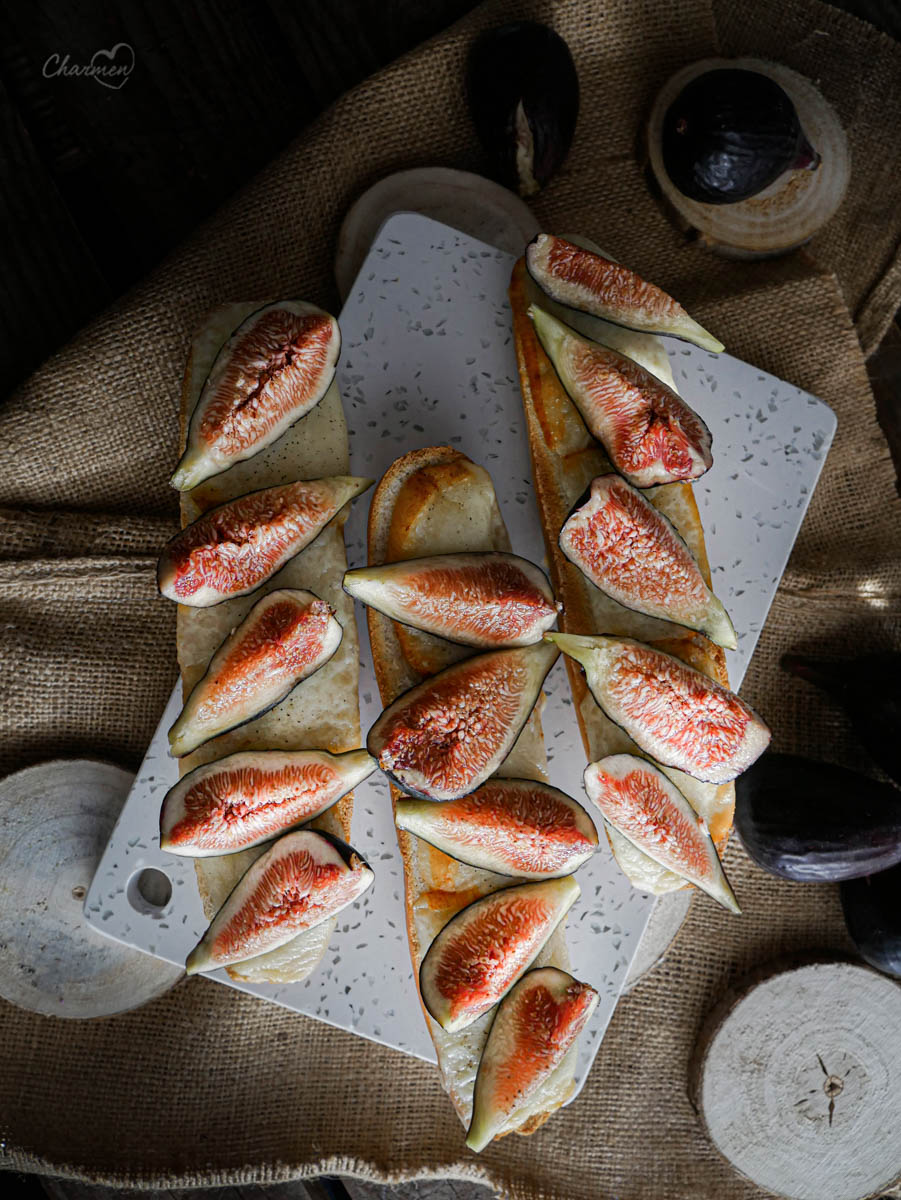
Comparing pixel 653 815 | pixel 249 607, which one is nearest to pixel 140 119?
pixel 249 607

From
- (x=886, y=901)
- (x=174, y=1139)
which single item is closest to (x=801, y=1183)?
(x=886, y=901)

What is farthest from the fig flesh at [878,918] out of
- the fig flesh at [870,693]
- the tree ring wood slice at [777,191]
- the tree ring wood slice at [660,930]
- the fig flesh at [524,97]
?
the fig flesh at [524,97]

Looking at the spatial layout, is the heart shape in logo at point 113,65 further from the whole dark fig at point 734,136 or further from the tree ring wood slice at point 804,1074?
the tree ring wood slice at point 804,1074

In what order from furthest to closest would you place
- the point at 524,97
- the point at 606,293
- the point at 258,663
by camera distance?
1. the point at 524,97
2. the point at 606,293
3. the point at 258,663

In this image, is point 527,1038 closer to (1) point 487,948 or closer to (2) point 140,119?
(1) point 487,948

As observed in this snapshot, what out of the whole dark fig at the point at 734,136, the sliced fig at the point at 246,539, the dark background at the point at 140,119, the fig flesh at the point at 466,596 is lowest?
the fig flesh at the point at 466,596

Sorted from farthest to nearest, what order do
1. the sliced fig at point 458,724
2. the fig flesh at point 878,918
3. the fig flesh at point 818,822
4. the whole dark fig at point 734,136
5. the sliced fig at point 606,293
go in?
1. the fig flesh at point 878,918
2. the fig flesh at point 818,822
3. the whole dark fig at point 734,136
4. the sliced fig at point 606,293
5. the sliced fig at point 458,724

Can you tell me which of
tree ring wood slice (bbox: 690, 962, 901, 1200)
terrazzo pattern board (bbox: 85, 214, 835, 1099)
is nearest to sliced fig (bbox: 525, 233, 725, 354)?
terrazzo pattern board (bbox: 85, 214, 835, 1099)
